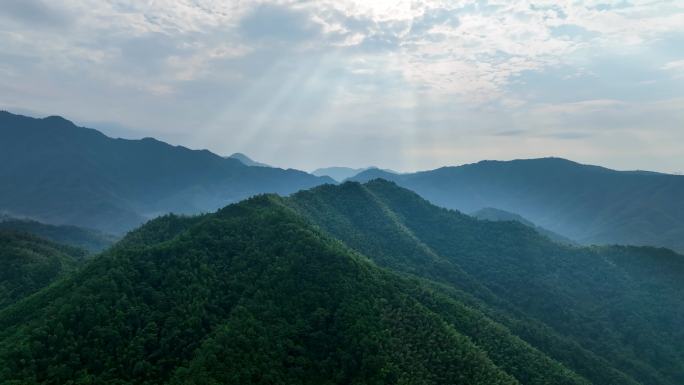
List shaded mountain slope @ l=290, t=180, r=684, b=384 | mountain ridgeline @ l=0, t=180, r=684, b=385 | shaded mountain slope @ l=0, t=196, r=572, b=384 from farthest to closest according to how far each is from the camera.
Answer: shaded mountain slope @ l=290, t=180, r=684, b=384
mountain ridgeline @ l=0, t=180, r=684, b=385
shaded mountain slope @ l=0, t=196, r=572, b=384

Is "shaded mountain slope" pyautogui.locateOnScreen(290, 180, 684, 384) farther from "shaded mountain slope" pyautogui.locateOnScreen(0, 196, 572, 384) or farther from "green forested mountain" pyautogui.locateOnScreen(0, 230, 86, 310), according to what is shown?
"green forested mountain" pyautogui.locateOnScreen(0, 230, 86, 310)

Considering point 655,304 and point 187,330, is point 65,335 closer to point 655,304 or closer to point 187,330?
point 187,330

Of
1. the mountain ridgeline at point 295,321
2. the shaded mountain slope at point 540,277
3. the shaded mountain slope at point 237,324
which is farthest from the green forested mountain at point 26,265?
the shaded mountain slope at point 540,277

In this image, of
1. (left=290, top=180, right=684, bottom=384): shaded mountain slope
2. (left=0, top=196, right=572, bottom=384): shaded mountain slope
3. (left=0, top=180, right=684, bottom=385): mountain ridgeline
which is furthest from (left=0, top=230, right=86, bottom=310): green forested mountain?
(left=290, top=180, right=684, bottom=384): shaded mountain slope

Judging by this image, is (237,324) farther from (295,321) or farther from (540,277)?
(540,277)

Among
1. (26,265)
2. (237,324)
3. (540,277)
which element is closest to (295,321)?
(237,324)

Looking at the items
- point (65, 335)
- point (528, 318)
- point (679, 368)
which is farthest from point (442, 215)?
point (65, 335)

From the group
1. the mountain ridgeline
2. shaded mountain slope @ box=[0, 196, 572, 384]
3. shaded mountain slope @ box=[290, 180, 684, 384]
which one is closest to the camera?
shaded mountain slope @ box=[0, 196, 572, 384]

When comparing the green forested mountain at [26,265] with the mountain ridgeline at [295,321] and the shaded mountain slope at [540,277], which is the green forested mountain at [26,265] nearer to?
the mountain ridgeline at [295,321]
